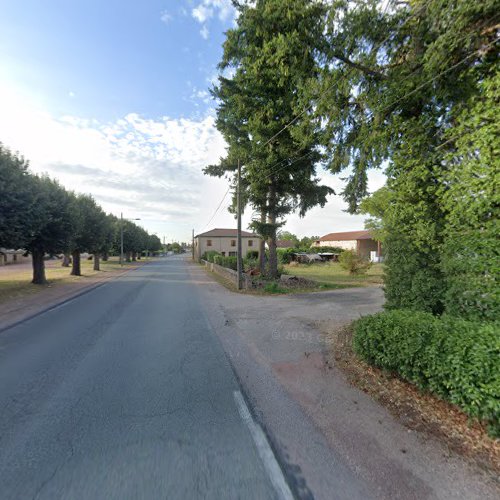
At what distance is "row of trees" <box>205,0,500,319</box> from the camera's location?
376cm

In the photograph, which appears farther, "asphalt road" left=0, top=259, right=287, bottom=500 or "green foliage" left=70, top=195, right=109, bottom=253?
"green foliage" left=70, top=195, right=109, bottom=253

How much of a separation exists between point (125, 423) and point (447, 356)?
3.48 m

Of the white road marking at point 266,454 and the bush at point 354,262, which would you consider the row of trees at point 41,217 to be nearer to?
the white road marking at point 266,454

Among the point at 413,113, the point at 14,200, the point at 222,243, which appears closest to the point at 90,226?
the point at 14,200

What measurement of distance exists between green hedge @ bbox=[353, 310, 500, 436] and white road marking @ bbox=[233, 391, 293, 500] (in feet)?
6.23

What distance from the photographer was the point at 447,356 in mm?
2795

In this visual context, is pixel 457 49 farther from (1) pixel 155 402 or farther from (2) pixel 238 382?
(1) pixel 155 402

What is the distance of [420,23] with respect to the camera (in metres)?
4.38

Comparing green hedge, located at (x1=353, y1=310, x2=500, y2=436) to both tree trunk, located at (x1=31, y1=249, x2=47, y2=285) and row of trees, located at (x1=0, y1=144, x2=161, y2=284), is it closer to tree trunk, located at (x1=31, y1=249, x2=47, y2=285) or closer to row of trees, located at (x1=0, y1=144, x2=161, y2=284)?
row of trees, located at (x1=0, y1=144, x2=161, y2=284)

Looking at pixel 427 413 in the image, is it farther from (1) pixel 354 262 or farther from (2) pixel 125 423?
(1) pixel 354 262

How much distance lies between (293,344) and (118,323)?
15.2 ft

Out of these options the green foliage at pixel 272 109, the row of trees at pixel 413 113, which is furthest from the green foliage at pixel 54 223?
the row of trees at pixel 413 113

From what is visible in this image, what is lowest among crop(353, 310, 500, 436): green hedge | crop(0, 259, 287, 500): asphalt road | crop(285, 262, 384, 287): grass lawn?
crop(0, 259, 287, 500): asphalt road

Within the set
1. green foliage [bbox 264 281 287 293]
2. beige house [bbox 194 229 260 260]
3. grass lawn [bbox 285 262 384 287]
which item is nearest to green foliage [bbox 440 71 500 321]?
grass lawn [bbox 285 262 384 287]
